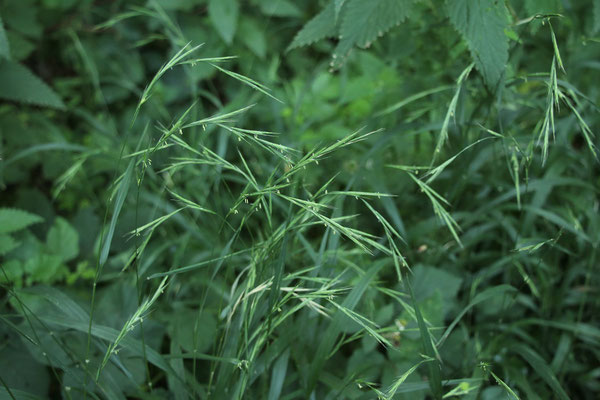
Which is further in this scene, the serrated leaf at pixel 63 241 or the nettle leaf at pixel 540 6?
the serrated leaf at pixel 63 241

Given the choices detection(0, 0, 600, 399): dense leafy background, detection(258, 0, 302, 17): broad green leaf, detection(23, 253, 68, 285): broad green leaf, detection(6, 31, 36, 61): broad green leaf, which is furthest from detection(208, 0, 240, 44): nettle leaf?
detection(23, 253, 68, 285): broad green leaf

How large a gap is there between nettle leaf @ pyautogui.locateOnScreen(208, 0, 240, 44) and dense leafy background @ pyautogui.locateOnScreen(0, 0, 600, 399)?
12mm

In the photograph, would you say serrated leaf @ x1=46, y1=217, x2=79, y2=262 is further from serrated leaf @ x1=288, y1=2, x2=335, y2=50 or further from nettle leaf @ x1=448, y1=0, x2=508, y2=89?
nettle leaf @ x1=448, y1=0, x2=508, y2=89

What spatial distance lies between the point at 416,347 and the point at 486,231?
53 cm

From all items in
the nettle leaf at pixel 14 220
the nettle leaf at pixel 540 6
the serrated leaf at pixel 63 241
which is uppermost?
the nettle leaf at pixel 540 6

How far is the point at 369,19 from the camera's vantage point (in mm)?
1178

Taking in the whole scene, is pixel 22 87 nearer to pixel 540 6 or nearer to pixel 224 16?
pixel 224 16

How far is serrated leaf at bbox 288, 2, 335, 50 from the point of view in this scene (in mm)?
1286

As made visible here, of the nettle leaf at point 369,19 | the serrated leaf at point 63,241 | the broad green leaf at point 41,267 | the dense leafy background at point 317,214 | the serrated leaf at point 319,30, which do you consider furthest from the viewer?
the serrated leaf at point 63,241

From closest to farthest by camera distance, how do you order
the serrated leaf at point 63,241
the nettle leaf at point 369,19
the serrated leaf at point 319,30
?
1. the nettle leaf at point 369,19
2. the serrated leaf at point 319,30
3. the serrated leaf at point 63,241

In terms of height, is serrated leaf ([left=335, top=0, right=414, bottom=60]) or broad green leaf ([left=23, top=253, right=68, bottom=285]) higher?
serrated leaf ([left=335, top=0, right=414, bottom=60])

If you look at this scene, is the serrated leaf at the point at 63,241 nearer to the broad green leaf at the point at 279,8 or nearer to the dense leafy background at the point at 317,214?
the dense leafy background at the point at 317,214

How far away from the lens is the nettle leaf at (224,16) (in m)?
2.02

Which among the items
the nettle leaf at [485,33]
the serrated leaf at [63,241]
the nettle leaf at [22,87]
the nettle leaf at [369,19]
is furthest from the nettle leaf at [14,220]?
the nettle leaf at [485,33]
